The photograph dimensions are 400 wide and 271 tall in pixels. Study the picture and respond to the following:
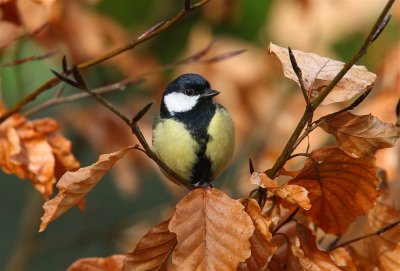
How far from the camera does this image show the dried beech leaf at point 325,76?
2.94 ft

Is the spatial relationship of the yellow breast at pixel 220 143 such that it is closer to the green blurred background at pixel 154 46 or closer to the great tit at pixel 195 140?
the great tit at pixel 195 140

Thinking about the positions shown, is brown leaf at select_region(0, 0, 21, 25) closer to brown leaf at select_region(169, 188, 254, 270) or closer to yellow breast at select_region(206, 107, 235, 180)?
yellow breast at select_region(206, 107, 235, 180)

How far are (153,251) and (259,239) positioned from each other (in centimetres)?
14

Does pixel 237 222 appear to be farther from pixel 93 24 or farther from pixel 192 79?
pixel 93 24

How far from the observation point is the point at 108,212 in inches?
133

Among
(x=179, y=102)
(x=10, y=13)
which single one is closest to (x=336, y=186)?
(x=179, y=102)

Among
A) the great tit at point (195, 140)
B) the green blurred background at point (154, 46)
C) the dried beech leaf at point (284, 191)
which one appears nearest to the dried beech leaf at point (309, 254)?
the dried beech leaf at point (284, 191)

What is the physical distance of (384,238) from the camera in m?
1.04

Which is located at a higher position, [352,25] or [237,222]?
[237,222]

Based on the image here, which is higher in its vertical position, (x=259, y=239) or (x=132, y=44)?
(x=132, y=44)

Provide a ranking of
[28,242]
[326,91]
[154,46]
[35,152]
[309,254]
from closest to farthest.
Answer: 1. [326,91]
2. [309,254]
3. [35,152]
4. [28,242]
5. [154,46]

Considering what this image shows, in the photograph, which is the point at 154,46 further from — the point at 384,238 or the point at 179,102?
the point at 384,238

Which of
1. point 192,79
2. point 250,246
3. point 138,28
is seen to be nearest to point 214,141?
point 192,79

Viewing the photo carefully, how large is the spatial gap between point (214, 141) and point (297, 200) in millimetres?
363
